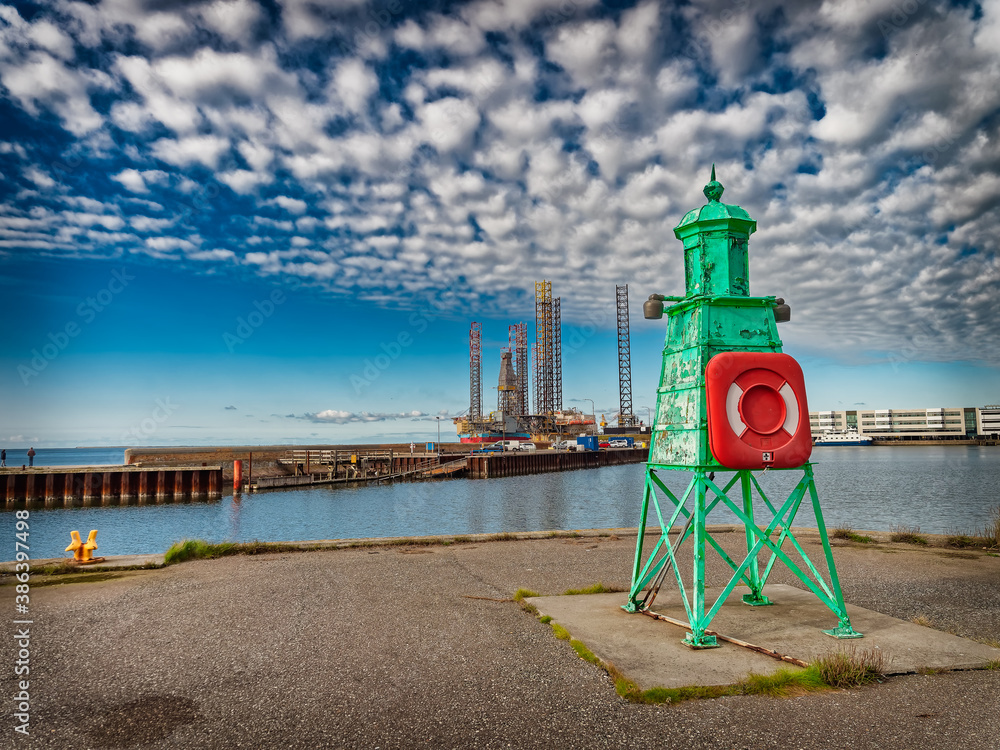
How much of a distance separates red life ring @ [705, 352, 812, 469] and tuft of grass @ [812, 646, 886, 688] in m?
1.96

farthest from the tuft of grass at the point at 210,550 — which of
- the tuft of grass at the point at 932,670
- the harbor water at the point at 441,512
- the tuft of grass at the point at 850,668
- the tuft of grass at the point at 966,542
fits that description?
the harbor water at the point at 441,512

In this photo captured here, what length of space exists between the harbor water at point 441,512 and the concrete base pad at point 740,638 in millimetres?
18205

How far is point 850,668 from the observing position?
5.41 meters

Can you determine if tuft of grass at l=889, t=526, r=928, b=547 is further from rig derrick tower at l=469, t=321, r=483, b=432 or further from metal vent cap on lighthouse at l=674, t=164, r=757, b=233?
rig derrick tower at l=469, t=321, r=483, b=432

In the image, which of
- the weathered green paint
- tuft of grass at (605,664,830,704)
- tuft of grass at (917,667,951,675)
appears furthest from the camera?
the weathered green paint

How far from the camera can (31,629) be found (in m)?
7.11

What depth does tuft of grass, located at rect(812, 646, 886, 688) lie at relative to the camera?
17.6 ft

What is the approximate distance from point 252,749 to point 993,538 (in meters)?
15.8

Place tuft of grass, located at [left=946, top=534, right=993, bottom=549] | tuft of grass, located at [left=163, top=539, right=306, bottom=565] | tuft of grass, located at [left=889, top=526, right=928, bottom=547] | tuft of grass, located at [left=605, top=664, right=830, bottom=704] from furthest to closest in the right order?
tuft of grass, located at [left=889, top=526, right=928, bottom=547], tuft of grass, located at [left=946, top=534, right=993, bottom=549], tuft of grass, located at [left=163, top=539, right=306, bottom=565], tuft of grass, located at [left=605, top=664, right=830, bottom=704]

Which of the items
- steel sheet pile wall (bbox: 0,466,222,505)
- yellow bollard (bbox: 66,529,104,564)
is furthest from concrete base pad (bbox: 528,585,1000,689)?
steel sheet pile wall (bbox: 0,466,222,505)

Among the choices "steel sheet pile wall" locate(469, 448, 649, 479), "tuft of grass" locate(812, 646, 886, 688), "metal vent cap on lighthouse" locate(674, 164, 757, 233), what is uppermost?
"metal vent cap on lighthouse" locate(674, 164, 757, 233)

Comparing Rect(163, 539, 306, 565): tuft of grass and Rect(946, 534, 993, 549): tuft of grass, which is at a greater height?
Rect(163, 539, 306, 565): tuft of grass

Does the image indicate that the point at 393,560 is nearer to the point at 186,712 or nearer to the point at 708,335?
the point at 186,712

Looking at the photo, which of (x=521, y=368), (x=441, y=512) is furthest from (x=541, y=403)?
(x=441, y=512)
